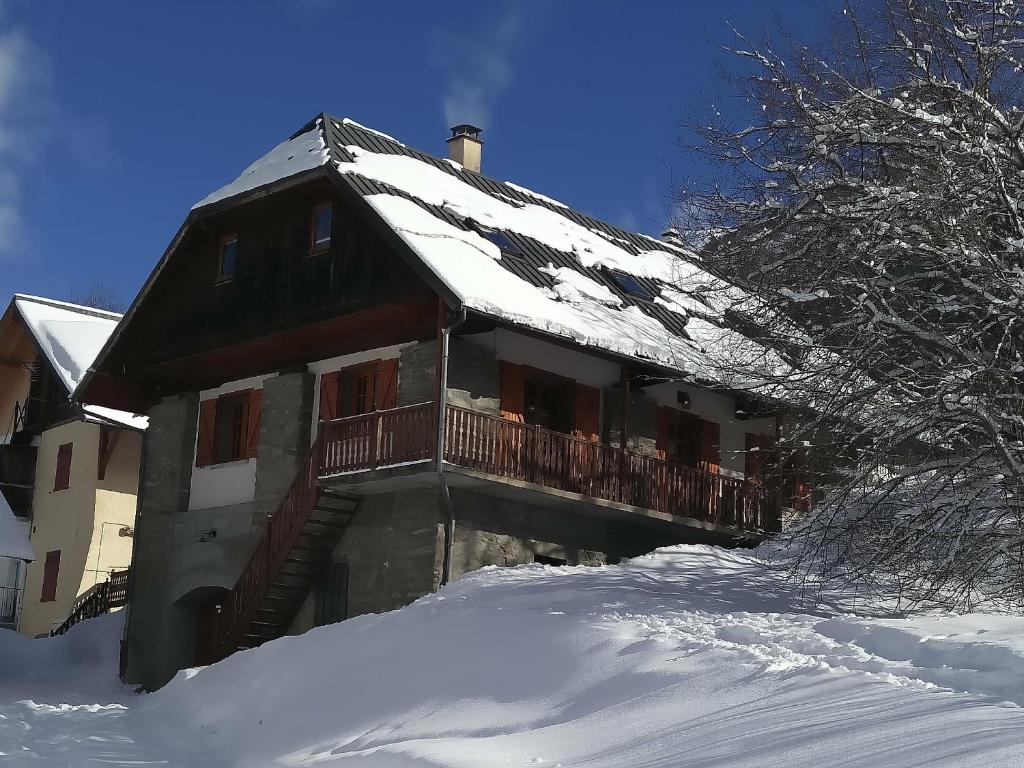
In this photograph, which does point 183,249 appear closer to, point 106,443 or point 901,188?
point 106,443

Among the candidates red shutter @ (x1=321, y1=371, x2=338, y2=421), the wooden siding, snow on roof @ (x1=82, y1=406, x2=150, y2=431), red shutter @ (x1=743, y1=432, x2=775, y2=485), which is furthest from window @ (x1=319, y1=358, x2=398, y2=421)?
snow on roof @ (x1=82, y1=406, x2=150, y2=431)

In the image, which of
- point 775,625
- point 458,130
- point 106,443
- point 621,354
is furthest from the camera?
point 106,443

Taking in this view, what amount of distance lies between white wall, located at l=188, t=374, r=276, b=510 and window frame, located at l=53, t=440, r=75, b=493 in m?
9.41

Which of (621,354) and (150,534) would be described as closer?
(621,354)

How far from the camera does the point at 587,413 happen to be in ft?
70.5

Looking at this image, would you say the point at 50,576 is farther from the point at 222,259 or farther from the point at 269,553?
the point at 269,553

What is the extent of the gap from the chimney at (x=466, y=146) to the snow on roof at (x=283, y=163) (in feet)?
15.7

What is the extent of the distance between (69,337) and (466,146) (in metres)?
12.2

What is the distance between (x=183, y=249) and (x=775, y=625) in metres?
14.7

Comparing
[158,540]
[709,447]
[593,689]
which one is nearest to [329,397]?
[158,540]

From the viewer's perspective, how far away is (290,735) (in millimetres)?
12758

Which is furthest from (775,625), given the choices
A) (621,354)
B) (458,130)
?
(458,130)

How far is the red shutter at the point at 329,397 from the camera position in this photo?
21203 mm

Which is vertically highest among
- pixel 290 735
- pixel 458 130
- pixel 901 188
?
pixel 458 130
